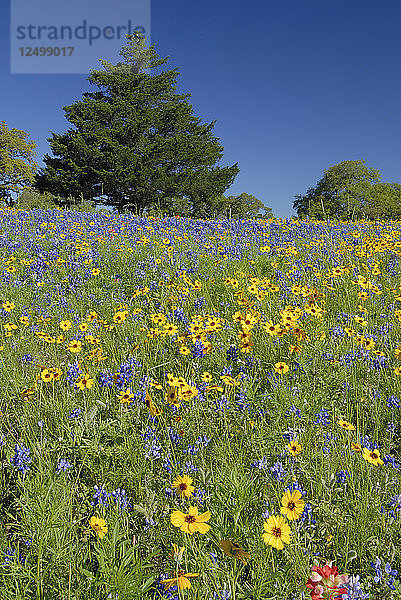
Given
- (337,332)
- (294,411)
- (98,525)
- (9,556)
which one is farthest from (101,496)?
(337,332)

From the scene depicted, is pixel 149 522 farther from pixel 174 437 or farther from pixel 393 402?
pixel 393 402

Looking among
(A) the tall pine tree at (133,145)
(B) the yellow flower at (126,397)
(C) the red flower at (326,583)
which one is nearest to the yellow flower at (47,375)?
(B) the yellow flower at (126,397)

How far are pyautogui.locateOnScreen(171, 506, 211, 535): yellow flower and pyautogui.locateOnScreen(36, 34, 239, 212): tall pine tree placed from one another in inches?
1102

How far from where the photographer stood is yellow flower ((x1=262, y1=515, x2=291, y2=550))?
45.0 inches

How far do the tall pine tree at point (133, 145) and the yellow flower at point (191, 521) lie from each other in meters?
28.0

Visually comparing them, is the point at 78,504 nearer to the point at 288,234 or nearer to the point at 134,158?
the point at 288,234

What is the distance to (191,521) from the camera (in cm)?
119

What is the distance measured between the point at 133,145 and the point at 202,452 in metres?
29.8

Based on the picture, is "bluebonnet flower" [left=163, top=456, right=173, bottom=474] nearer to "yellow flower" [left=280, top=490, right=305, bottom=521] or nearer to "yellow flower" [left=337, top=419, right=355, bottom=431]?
"yellow flower" [left=280, top=490, right=305, bottom=521]

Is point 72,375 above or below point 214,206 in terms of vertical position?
below

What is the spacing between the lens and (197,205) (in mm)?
32156

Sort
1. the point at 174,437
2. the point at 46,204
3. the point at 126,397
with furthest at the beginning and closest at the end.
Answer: the point at 46,204 → the point at 126,397 → the point at 174,437

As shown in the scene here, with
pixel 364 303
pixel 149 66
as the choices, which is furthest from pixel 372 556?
pixel 149 66

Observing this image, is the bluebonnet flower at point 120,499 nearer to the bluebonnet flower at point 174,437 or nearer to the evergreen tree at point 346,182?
the bluebonnet flower at point 174,437
